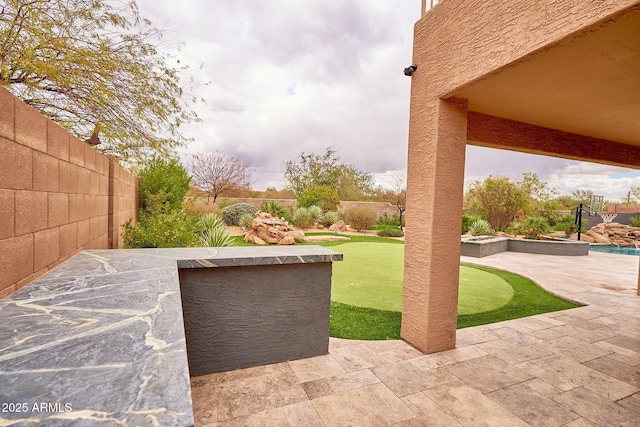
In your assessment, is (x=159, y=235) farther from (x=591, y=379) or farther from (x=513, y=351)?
(x=591, y=379)

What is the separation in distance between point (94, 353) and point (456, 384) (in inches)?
112

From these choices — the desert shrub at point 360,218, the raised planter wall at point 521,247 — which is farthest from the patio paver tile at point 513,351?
the desert shrub at point 360,218

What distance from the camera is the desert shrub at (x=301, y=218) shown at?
1491 cm

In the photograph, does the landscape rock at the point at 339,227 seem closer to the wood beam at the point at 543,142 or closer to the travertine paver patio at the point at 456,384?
the wood beam at the point at 543,142

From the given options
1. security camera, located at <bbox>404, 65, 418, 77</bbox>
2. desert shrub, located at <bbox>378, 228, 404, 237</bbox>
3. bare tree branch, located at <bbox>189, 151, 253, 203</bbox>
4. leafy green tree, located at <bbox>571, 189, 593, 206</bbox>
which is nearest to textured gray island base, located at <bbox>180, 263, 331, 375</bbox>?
security camera, located at <bbox>404, 65, 418, 77</bbox>

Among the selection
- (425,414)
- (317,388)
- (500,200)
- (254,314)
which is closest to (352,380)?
(317,388)

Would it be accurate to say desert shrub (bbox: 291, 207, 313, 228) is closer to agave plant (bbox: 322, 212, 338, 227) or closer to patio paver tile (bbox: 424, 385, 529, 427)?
agave plant (bbox: 322, 212, 338, 227)

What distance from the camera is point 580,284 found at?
21.2 feet

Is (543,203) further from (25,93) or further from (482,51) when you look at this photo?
(25,93)

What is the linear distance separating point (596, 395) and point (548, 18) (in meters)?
3.10

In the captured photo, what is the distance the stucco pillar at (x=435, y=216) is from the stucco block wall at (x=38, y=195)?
10.8ft

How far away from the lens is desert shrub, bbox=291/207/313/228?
14.9 meters

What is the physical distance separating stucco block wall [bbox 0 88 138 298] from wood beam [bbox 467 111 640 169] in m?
4.24

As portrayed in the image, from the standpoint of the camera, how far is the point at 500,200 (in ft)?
49.9
